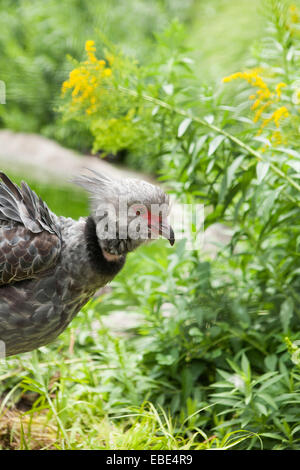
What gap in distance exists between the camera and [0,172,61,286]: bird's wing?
4.56ft

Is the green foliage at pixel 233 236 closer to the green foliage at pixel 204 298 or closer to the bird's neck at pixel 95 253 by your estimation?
the green foliage at pixel 204 298

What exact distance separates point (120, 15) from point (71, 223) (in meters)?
5.22

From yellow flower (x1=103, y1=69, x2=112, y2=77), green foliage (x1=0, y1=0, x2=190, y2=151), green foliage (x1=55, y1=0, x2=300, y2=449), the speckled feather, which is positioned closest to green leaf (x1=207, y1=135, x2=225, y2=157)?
green foliage (x1=55, y1=0, x2=300, y2=449)

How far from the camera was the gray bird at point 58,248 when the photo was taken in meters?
1.36

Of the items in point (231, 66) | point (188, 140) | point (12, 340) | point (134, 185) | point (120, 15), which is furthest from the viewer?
point (120, 15)

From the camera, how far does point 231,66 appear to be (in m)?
5.63

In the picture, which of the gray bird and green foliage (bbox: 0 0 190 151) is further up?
green foliage (bbox: 0 0 190 151)

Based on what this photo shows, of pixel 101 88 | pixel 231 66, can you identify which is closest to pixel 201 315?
pixel 101 88

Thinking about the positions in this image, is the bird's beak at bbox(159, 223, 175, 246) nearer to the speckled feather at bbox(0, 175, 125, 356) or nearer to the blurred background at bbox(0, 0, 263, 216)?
the speckled feather at bbox(0, 175, 125, 356)

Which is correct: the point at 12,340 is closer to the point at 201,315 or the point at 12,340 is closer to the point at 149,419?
the point at 149,419

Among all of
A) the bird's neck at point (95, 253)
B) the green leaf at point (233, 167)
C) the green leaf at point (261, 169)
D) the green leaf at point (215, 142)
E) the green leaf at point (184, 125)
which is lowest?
the bird's neck at point (95, 253)

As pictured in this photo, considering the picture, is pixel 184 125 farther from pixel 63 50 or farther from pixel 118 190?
pixel 63 50

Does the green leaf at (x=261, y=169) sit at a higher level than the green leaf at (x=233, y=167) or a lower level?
lower

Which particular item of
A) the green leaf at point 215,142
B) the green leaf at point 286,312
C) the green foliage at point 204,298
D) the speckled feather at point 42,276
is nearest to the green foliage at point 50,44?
the green foliage at point 204,298
